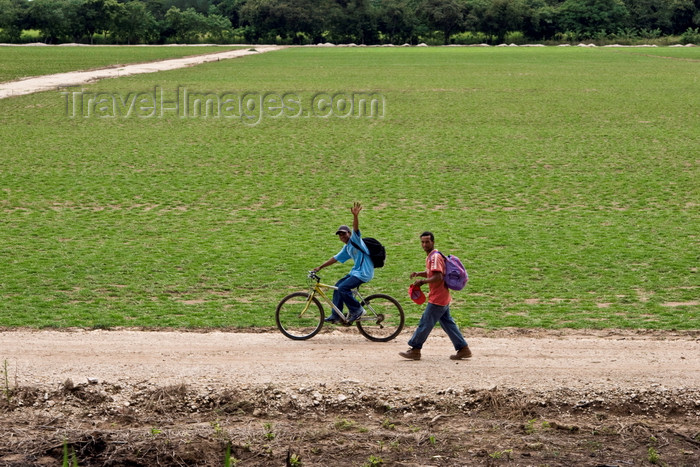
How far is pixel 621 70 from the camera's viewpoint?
61.0 m

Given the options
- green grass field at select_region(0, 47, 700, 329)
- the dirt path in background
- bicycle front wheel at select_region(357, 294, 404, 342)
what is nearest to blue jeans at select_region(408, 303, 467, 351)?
bicycle front wheel at select_region(357, 294, 404, 342)

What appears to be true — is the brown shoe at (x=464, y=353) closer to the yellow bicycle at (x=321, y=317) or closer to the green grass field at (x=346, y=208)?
the yellow bicycle at (x=321, y=317)

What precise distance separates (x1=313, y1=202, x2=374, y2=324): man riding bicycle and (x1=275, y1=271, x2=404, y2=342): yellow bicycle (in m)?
0.09

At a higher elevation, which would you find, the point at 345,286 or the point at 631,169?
the point at 631,169

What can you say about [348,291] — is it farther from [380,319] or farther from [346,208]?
[346,208]

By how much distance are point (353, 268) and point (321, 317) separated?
78cm

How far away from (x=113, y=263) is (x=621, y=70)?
53624 mm

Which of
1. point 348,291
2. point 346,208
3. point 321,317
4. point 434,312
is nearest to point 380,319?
point 348,291

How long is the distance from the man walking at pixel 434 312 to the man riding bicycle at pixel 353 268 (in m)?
0.88

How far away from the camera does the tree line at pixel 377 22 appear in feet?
440

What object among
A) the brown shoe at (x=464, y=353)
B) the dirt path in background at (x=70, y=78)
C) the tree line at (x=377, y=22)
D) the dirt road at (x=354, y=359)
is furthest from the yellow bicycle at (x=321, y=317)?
the tree line at (x=377, y=22)

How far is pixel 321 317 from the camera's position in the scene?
10.6 metres

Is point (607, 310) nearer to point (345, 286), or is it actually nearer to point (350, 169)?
point (345, 286)

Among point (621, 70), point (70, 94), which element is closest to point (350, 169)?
point (70, 94)
